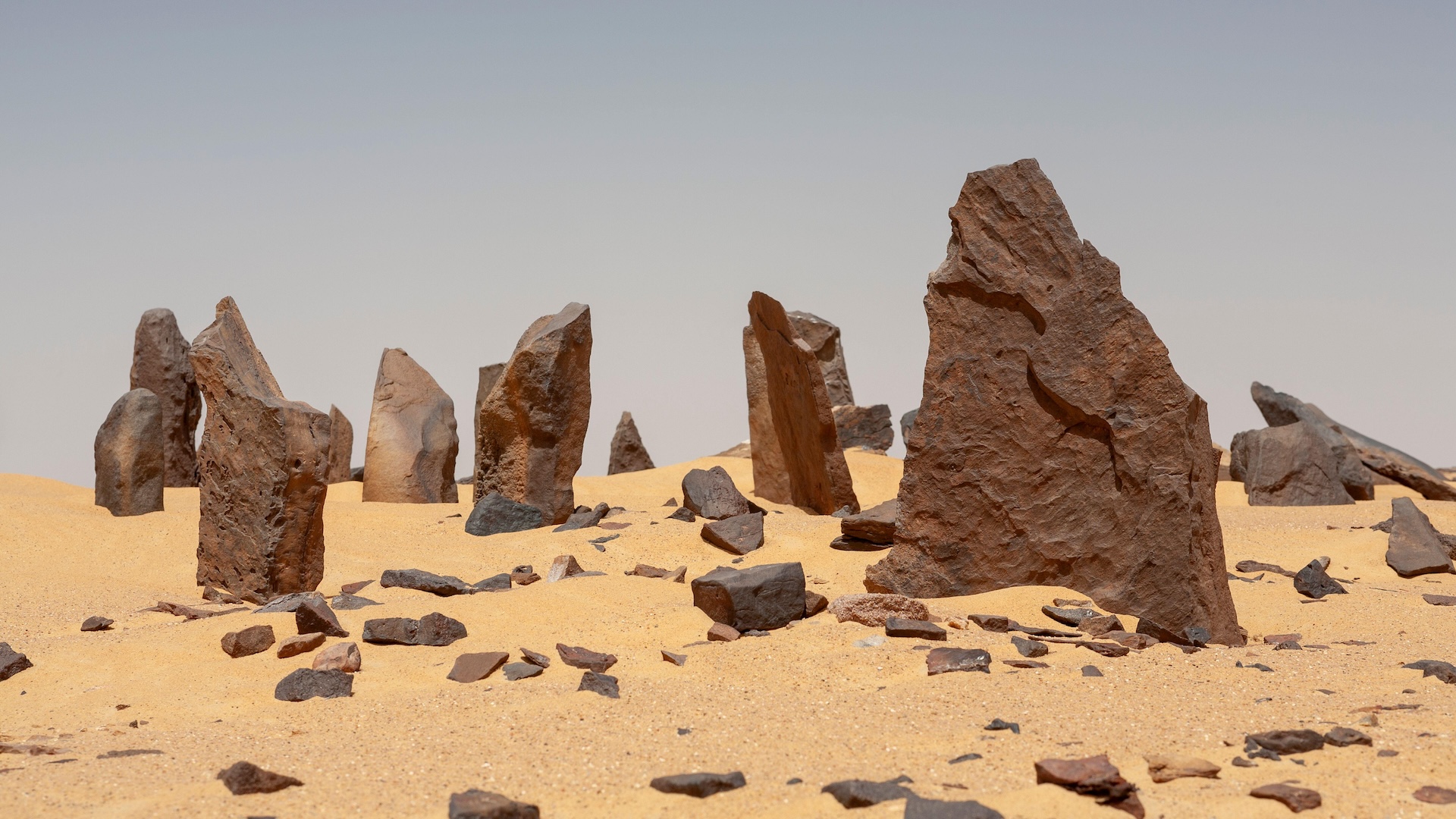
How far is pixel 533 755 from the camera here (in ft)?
10.3

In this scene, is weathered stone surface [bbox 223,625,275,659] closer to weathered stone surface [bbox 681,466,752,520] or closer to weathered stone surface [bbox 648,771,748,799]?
weathered stone surface [bbox 648,771,748,799]

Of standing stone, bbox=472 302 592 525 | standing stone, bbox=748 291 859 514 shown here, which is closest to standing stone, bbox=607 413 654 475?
standing stone, bbox=748 291 859 514

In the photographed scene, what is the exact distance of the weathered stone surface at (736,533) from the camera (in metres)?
6.53

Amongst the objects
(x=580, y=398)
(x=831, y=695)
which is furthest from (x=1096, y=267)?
(x=580, y=398)

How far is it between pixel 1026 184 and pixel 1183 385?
1.19 meters

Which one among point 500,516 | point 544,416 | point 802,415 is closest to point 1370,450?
point 802,415

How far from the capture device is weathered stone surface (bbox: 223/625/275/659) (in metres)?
4.43

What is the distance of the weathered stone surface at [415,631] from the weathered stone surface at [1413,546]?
18.0ft

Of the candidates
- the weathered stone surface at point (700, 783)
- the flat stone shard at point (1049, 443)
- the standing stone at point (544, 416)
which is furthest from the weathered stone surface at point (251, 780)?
the standing stone at point (544, 416)

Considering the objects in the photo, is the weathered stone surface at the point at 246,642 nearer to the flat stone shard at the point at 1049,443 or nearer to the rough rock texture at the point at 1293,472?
the flat stone shard at the point at 1049,443

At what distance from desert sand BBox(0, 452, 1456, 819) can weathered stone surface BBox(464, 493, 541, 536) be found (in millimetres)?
1194

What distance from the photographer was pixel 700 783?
2.81 m

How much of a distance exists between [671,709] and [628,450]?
9.40m

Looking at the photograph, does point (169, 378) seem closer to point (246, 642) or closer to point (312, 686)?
point (246, 642)
